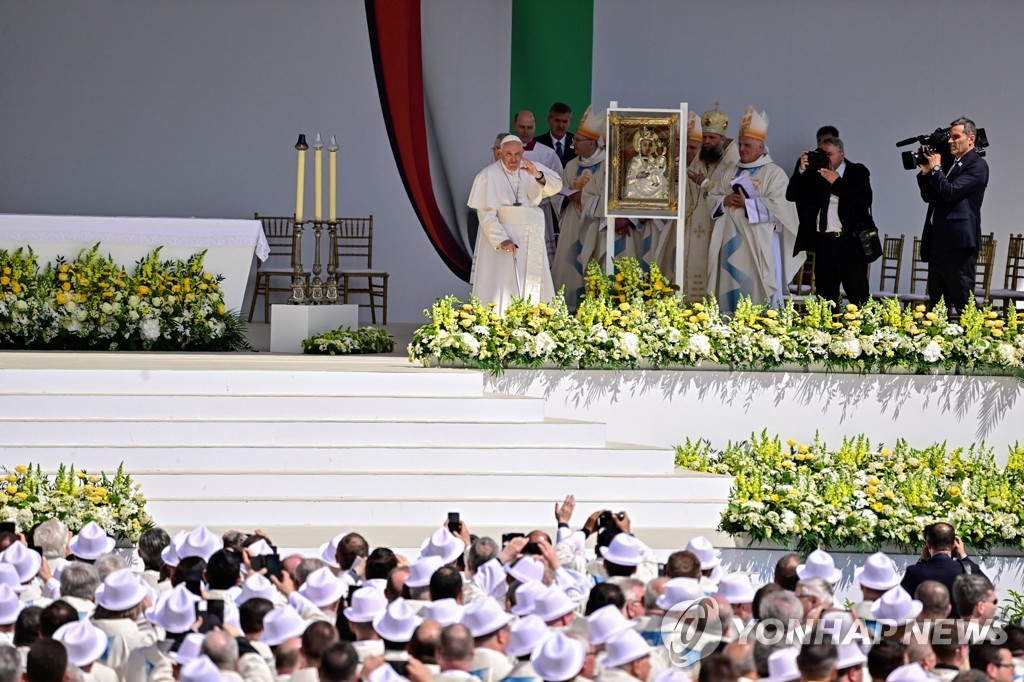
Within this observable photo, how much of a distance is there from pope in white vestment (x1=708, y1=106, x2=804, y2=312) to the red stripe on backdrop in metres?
2.91

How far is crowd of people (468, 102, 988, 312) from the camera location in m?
10.7

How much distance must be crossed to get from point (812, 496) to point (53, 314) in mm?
5470

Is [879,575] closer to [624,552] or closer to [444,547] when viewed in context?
[624,552]

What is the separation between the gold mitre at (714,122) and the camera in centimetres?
1273

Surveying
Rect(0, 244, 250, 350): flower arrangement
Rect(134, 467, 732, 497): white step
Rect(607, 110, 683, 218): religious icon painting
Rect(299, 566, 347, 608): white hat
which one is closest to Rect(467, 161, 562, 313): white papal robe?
Rect(607, 110, 683, 218): religious icon painting

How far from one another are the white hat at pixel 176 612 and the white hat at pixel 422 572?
0.81 meters

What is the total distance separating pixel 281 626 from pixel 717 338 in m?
5.74

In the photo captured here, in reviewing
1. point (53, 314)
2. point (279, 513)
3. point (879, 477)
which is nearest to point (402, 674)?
point (279, 513)

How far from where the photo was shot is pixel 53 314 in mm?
10906

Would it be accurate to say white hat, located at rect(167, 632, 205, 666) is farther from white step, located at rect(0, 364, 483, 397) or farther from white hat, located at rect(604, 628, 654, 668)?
white step, located at rect(0, 364, 483, 397)

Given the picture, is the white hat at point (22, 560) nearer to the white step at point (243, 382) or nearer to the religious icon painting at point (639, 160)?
the white step at point (243, 382)

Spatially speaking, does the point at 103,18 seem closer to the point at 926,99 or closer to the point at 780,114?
the point at 780,114

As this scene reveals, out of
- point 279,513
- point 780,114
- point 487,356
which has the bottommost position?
point 279,513

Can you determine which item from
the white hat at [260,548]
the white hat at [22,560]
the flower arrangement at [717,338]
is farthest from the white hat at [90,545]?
the flower arrangement at [717,338]
